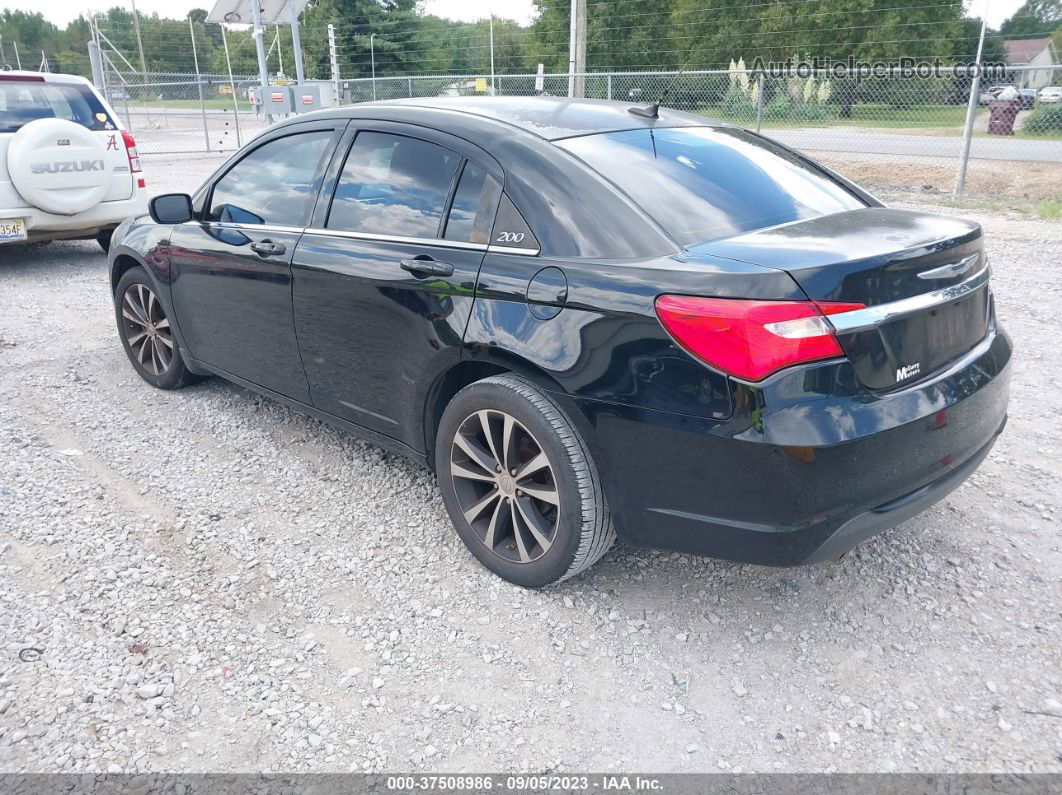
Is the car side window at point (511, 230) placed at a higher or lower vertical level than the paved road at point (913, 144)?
higher

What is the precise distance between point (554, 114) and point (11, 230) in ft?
20.8

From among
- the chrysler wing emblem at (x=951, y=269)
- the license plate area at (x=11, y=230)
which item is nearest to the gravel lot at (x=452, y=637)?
the chrysler wing emblem at (x=951, y=269)

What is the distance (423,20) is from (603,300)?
155 ft

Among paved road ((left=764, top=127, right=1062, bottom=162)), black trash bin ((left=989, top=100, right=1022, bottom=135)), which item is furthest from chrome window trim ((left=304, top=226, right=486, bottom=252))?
black trash bin ((left=989, top=100, right=1022, bottom=135))

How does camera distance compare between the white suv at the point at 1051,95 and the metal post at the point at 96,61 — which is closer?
the metal post at the point at 96,61

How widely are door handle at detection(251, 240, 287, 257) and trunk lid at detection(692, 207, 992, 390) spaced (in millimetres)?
1942

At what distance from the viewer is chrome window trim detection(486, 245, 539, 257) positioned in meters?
2.78

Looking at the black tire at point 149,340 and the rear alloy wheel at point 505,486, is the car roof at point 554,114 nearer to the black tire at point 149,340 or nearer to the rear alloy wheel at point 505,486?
the rear alloy wheel at point 505,486

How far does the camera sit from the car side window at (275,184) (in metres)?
3.64

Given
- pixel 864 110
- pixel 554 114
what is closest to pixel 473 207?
pixel 554 114

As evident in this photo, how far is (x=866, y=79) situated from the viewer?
16516mm

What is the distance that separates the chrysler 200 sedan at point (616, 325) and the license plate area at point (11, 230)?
4920mm

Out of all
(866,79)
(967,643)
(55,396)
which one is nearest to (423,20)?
(866,79)

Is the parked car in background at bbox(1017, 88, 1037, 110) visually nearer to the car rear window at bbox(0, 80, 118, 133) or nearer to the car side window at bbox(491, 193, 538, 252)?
the car rear window at bbox(0, 80, 118, 133)
